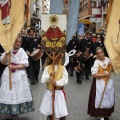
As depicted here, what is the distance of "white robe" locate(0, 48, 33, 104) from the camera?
6297mm

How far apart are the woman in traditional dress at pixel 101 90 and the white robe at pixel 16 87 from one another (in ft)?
4.46

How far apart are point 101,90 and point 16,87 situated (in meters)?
1.73

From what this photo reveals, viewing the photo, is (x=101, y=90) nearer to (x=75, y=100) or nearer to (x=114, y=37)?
(x=114, y=37)

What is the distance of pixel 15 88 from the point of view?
6.32m

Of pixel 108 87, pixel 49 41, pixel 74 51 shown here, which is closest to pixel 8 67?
pixel 49 41

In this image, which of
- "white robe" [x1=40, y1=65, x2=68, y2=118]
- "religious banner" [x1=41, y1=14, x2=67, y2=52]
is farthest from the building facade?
"white robe" [x1=40, y1=65, x2=68, y2=118]

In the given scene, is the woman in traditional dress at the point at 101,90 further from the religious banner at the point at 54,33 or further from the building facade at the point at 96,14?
the building facade at the point at 96,14

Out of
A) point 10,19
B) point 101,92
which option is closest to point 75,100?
point 101,92

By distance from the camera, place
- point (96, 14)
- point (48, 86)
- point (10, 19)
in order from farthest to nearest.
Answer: point (96, 14) → point (10, 19) → point (48, 86)

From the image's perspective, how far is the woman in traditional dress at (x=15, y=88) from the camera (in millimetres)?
6289

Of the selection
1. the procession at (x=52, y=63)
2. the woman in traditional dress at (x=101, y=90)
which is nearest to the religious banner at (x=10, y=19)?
the procession at (x=52, y=63)

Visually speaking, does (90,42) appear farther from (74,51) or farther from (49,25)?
(49,25)

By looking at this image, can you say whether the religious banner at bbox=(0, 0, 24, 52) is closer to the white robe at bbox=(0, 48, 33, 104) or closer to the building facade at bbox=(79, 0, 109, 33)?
the white robe at bbox=(0, 48, 33, 104)

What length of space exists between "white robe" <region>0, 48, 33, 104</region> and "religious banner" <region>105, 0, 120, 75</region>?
1.73 metres
